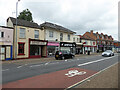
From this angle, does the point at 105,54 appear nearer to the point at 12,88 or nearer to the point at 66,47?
the point at 66,47

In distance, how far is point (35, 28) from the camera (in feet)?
66.4

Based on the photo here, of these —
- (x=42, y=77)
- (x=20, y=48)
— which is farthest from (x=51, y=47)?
(x=42, y=77)

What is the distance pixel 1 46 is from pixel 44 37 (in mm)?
8732

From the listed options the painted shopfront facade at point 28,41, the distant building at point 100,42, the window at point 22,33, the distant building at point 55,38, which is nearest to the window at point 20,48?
the painted shopfront facade at point 28,41

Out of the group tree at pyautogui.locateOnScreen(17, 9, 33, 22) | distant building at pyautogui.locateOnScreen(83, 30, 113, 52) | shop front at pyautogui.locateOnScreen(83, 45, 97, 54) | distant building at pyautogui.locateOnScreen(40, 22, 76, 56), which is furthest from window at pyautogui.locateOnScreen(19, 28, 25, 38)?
distant building at pyautogui.locateOnScreen(83, 30, 113, 52)

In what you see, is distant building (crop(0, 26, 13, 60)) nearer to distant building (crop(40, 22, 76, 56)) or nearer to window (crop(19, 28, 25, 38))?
window (crop(19, 28, 25, 38))

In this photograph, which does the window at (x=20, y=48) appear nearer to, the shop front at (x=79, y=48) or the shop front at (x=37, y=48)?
the shop front at (x=37, y=48)

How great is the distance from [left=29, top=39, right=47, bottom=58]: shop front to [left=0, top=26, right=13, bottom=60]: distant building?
372 cm

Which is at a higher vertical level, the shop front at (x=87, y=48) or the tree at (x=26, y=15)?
the tree at (x=26, y=15)

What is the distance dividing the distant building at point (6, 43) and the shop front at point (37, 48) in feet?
12.2

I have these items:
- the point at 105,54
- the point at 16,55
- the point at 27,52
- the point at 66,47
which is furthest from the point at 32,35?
the point at 105,54

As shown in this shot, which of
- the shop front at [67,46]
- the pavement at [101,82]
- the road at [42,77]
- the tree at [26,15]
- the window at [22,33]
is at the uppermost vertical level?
the tree at [26,15]

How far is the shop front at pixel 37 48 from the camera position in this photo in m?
19.5

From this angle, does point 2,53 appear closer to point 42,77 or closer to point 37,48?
point 37,48
